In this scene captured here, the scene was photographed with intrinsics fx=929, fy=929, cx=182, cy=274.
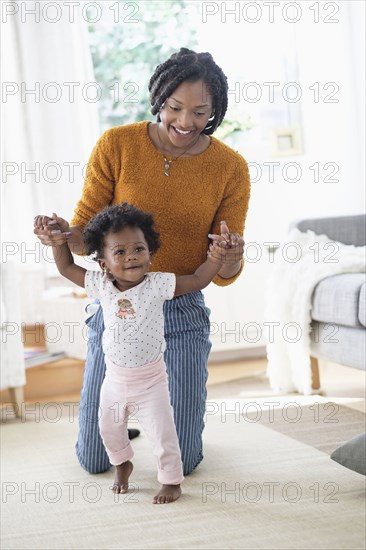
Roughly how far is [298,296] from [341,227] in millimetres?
482

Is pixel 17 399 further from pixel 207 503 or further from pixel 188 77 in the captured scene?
Result: pixel 188 77

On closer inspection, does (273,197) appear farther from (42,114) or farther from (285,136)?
(42,114)

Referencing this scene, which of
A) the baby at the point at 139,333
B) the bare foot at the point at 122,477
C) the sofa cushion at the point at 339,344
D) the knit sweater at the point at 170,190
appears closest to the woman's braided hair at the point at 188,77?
the knit sweater at the point at 170,190

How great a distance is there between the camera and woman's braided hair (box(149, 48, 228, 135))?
2.29 m

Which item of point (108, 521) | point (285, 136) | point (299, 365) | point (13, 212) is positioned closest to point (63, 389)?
point (13, 212)

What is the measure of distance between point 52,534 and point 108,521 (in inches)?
5.4

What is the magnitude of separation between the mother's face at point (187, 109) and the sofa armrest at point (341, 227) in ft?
5.28

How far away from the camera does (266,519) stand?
6.66ft

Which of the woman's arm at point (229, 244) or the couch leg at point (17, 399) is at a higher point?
the woman's arm at point (229, 244)

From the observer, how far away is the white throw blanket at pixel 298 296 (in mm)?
3469

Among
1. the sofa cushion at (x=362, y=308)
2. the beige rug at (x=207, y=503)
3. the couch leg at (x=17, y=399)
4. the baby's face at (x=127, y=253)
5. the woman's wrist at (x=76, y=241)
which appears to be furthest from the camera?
the couch leg at (x=17, y=399)

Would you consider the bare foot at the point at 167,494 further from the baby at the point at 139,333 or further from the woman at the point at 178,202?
the woman at the point at 178,202

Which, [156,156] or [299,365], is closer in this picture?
[156,156]

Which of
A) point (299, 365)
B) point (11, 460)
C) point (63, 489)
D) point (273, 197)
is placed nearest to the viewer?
point (63, 489)
